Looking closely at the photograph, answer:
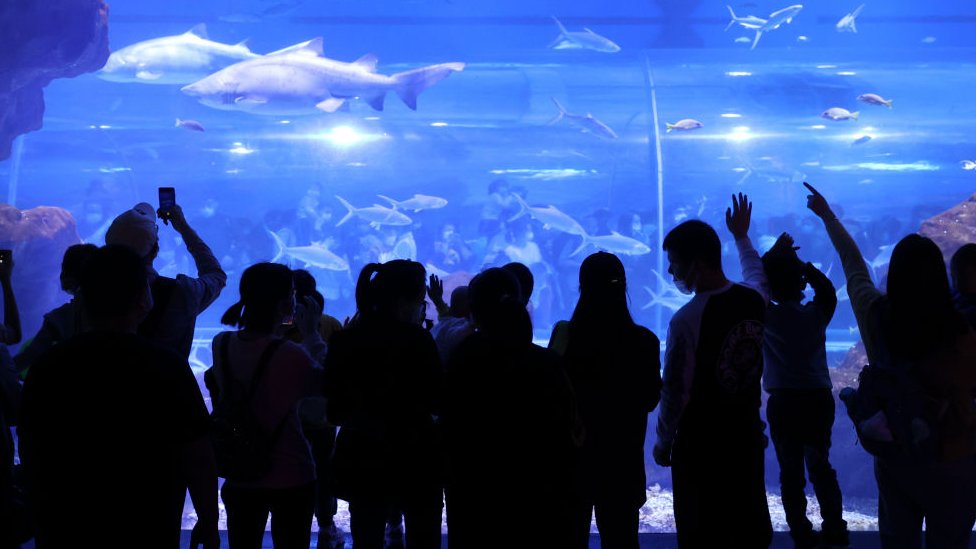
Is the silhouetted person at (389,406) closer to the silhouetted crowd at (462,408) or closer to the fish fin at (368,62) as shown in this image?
the silhouetted crowd at (462,408)

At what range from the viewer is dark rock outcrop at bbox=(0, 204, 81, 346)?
12.2m

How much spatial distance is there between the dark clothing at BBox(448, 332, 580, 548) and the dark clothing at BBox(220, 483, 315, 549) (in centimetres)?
55

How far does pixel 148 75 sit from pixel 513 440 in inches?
639

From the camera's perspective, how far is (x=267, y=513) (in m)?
2.53

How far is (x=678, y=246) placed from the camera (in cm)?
267

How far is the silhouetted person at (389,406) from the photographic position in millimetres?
2465

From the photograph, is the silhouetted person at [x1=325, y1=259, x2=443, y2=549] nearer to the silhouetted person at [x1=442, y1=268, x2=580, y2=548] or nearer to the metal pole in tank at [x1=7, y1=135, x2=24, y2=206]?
the silhouetted person at [x1=442, y1=268, x2=580, y2=548]

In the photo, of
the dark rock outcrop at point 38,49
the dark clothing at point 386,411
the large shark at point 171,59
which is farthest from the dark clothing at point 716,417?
the large shark at point 171,59

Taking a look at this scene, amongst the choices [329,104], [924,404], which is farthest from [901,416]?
[329,104]

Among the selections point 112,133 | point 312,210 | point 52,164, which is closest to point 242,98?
point 312,210

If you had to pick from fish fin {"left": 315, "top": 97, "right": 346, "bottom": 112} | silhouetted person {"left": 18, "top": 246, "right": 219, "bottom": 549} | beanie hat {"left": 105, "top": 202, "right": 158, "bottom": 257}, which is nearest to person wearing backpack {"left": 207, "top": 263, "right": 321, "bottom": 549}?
beanie hat {"left": 105, "top": 202, "right": 158, "bottom": 257}

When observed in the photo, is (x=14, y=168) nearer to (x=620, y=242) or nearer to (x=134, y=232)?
(x=620, y=242)

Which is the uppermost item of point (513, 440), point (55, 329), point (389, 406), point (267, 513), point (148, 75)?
point (148, 75)

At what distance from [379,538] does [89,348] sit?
48.3 inches
